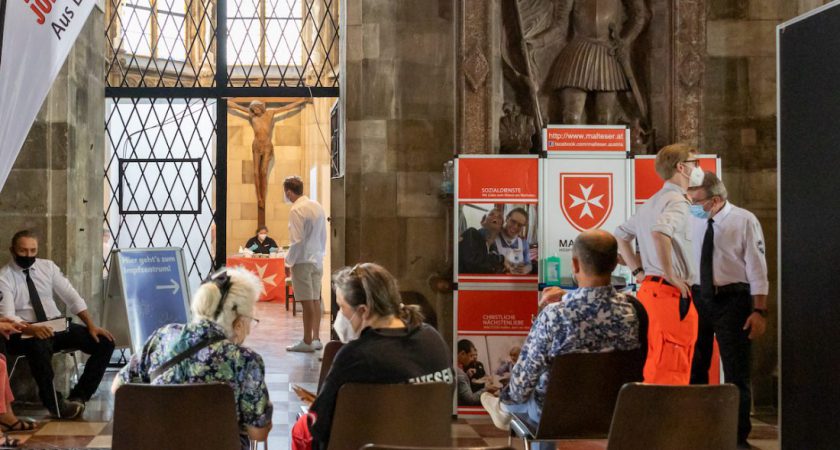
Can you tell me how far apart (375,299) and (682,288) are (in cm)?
203

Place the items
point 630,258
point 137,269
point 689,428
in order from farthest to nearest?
point 137,269
point 630,258
point 689,428

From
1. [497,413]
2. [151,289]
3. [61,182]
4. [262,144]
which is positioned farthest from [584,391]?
[262,144]

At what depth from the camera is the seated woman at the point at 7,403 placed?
5.37 meters

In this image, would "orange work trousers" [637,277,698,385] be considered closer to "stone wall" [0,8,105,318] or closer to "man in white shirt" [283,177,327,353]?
"stone wall" [0,8,105,318]

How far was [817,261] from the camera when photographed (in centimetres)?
351

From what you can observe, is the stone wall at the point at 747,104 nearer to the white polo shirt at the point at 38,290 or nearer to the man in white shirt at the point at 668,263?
the man in white shirt at the point at 668,263

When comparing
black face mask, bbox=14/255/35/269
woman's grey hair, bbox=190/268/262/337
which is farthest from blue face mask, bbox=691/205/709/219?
black face mask, bbox=14/255/35/269

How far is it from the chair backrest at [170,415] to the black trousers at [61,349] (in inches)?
133

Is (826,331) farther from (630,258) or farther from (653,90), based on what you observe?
(653,90)

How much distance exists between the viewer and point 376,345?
3096 mm

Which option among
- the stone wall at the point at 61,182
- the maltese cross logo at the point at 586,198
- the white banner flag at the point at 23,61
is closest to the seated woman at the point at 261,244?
the stone wall at the point at 61,182

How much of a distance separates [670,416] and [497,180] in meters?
3.15

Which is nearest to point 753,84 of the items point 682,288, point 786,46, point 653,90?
point 653,90

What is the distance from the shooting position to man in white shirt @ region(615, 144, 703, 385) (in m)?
4.25
